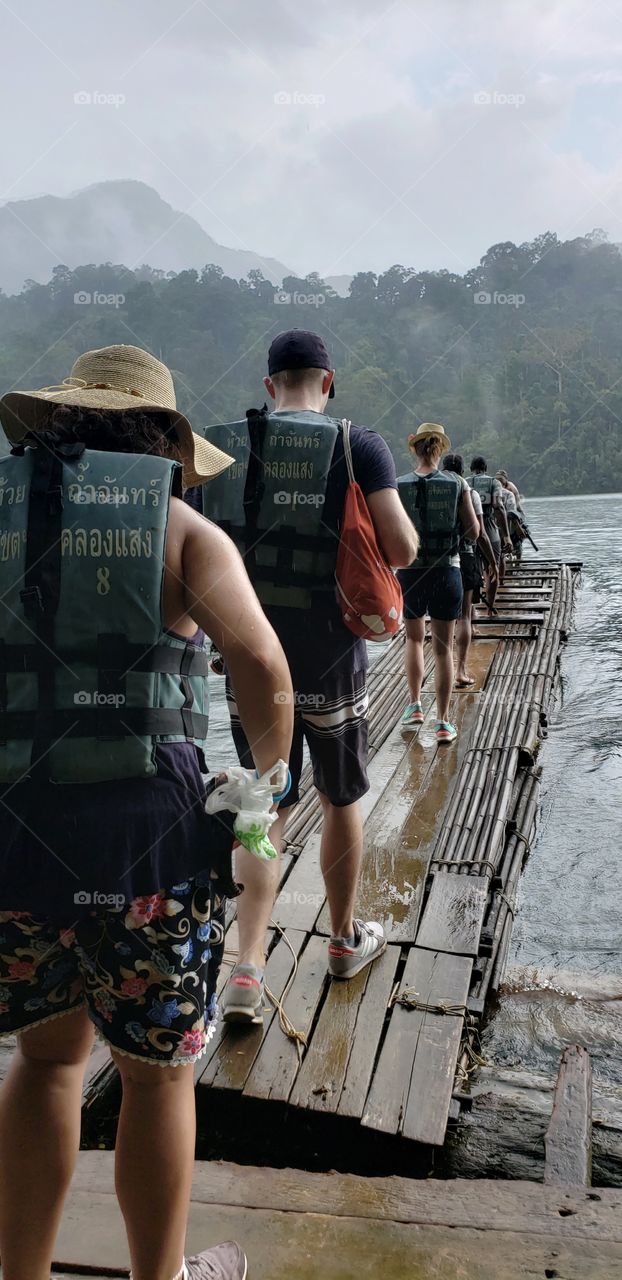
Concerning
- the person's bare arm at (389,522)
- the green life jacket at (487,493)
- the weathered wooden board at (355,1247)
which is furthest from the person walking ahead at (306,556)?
the green life jacket at (487,493)

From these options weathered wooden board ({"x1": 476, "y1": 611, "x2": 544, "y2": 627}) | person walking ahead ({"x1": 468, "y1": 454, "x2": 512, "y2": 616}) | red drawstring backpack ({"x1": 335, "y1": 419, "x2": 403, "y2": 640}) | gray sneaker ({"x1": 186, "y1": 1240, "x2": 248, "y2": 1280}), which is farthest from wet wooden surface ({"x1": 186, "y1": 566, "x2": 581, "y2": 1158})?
person walking ahead ({"x1": 468, "y1": 454, "x2": 512, "y2": 616})

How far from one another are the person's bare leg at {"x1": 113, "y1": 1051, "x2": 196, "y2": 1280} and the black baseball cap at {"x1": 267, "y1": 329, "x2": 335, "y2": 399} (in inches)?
71.0

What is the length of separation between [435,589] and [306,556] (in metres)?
2.59

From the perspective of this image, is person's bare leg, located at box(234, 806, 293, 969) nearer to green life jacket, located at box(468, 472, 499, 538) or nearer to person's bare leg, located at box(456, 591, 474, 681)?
person's bare leg, located at box(456, 591, 474, 681)

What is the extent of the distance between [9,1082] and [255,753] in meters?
0.66

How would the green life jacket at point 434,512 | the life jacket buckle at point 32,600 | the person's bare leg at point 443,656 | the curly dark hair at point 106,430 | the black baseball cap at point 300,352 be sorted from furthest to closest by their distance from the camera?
the person's bare leg at point 443,656 → the green life jacket at point 434,512 → the black baseball cap at point 300,352 → the curly dark hair at point 106,430 → the life jacket buckle at point 32,600

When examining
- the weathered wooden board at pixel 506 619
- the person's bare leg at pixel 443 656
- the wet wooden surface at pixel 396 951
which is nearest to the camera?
the wet wooden surface at pixel 396 951

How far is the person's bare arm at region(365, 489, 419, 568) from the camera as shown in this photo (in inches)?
89.4

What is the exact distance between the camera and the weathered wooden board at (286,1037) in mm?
2115

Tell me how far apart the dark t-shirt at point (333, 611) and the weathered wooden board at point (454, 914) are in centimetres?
105

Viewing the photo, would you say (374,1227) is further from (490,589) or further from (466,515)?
(490,589)

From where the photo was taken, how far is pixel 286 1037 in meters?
2.30

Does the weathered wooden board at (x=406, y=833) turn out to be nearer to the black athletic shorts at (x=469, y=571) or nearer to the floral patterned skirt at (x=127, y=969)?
the black athletic shorts at (x=469, y=571)

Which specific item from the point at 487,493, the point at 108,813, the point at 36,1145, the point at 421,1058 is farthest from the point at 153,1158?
the point at 487,493
